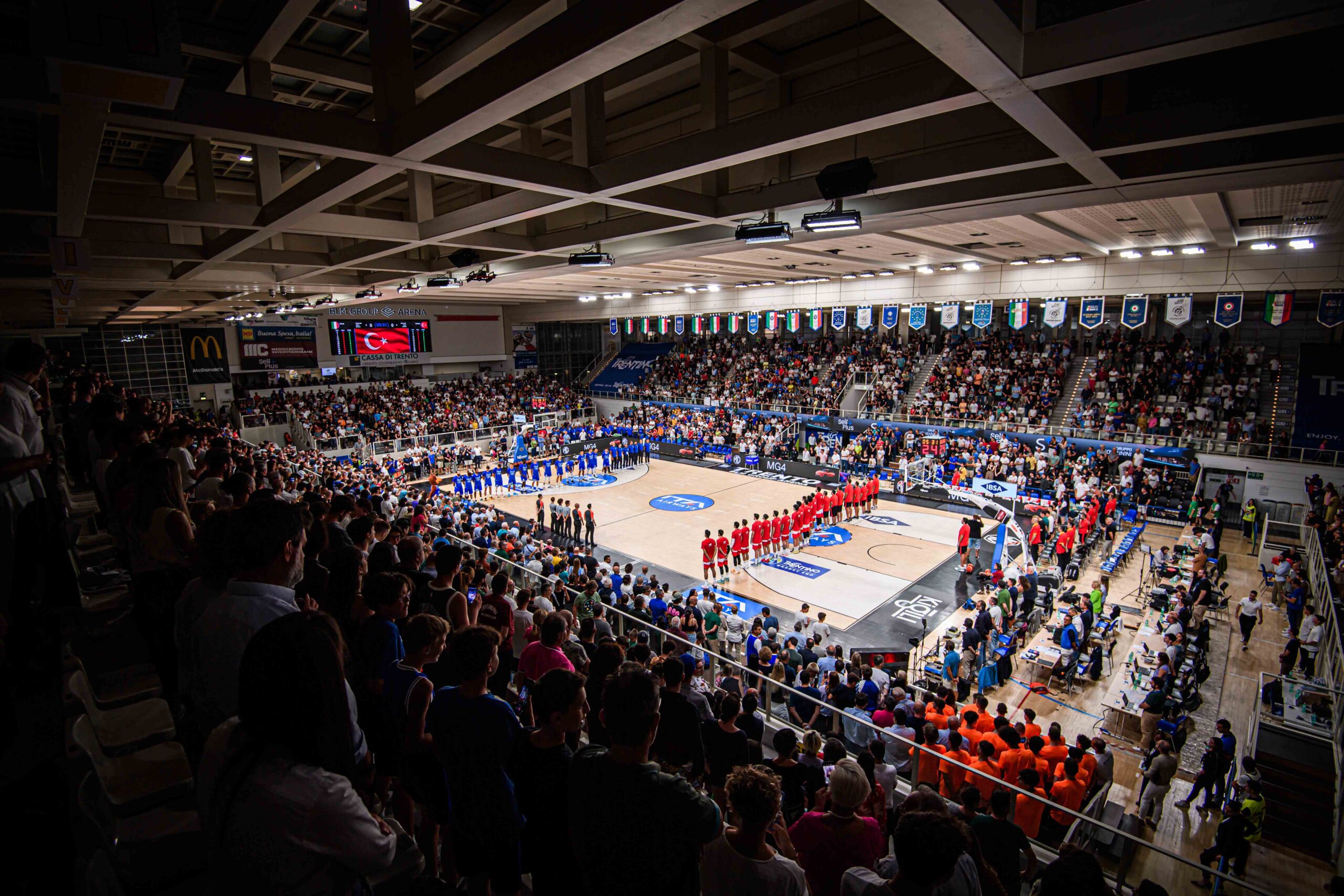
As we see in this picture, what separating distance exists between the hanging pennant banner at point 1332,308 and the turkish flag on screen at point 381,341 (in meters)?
39.1

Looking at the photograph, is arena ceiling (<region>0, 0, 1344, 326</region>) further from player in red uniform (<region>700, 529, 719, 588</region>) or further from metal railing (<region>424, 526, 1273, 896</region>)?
player in red uniform (<region>700, 529, 719, 588</region>)

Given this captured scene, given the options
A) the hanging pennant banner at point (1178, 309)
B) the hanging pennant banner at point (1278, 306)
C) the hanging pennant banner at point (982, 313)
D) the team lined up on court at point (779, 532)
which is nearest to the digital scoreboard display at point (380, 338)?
the team lined up on court at point (779, 532)

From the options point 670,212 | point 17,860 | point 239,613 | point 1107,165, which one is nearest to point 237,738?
point 17,860

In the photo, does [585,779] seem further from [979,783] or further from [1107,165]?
[1107,165]

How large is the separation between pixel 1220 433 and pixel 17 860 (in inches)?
1046

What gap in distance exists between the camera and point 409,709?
2.89 m

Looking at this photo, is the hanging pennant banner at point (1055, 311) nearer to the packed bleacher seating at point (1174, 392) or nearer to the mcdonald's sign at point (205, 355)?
the packed bleacher seating at point (1174, 392)

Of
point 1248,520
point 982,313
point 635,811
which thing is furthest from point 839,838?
point 982,313

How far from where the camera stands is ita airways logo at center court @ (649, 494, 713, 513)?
71.3ft

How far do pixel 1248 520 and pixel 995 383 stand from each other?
10.4m

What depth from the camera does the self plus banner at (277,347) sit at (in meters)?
33.5

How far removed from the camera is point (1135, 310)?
19031mm

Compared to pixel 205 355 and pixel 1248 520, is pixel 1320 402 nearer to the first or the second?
pixel 1248 520

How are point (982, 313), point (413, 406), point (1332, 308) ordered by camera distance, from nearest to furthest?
point (1332, 308)
point (982, 313)
point (413, 406)
